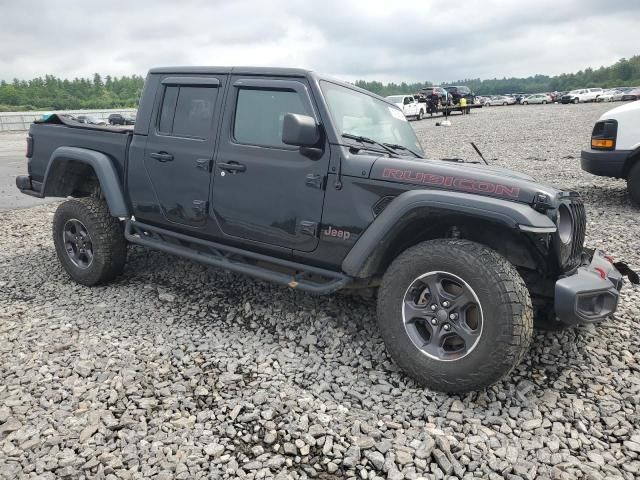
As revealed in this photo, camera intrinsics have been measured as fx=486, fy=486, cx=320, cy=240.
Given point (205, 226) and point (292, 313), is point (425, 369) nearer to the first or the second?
point (292, 313)

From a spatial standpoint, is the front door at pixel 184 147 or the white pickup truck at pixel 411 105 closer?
the front door at pixel 184 147

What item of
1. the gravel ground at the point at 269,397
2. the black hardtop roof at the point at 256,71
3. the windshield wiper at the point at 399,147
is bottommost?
the gravel ground at the point at 269,397

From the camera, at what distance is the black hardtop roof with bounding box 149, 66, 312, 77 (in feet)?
11.4

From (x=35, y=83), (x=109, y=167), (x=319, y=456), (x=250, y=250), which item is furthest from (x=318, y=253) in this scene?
(x=35, y=83)

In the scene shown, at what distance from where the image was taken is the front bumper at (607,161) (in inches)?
261

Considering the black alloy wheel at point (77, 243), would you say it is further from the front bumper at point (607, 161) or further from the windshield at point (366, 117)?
the front bumper at point (607, 161)

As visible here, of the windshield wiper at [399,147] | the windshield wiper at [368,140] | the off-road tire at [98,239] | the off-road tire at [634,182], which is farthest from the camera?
the off-road tire at [634,182]

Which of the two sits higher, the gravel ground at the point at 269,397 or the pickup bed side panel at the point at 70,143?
the pickup bed side panel at the point at 70,143

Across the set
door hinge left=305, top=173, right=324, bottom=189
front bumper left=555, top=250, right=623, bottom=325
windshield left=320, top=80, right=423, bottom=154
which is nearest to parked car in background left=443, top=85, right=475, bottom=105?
windshield left=320, top=80, right=423, bottom=154

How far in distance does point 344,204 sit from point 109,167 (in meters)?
2.38

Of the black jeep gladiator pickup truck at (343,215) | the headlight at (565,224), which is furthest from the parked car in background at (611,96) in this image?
the headlight at (565,224)

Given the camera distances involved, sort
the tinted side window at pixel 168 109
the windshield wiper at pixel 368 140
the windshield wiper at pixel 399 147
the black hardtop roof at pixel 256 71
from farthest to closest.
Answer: the tinted side window at pixel 168 109 < the windshield wiper at pixel 399 147 < the black hardtop roof at pixel 256 71 < the windshield wiper at pixel 368 140

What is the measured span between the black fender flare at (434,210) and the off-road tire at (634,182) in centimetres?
513

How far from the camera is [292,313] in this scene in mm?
3996
